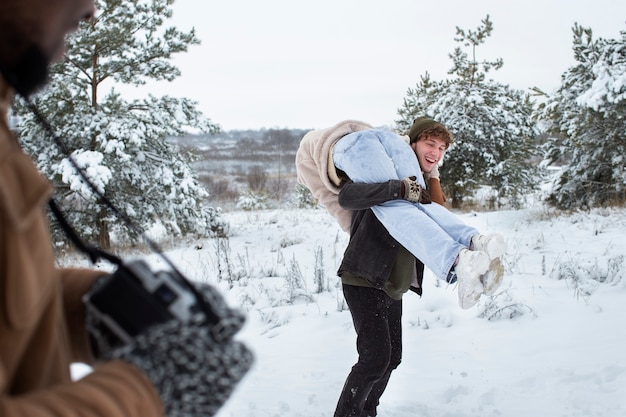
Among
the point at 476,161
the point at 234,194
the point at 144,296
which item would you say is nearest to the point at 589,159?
the point at 476,161

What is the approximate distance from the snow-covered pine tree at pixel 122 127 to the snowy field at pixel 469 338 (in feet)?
8.00

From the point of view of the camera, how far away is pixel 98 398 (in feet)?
2.53

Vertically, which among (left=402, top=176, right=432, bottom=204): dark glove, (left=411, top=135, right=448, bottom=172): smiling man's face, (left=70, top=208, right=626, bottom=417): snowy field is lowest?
(left=70, top=208, right=626, bottom=417): snowy field

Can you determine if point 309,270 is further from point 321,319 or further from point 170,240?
point 170,240

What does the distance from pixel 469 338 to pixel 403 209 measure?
2.54 metres

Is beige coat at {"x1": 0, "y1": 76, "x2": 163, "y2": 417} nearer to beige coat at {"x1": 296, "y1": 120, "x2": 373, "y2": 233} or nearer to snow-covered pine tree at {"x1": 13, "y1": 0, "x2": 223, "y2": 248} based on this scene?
beige coat at {"x1": 296, "y1": 120, "x2": 373, "y2": 233}

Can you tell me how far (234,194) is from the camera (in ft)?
110

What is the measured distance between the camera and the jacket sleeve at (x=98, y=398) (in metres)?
0.71

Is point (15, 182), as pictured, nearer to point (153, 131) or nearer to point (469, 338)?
point (469, 338)

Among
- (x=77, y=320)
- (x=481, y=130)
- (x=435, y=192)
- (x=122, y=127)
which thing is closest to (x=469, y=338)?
(x=435, y=192)

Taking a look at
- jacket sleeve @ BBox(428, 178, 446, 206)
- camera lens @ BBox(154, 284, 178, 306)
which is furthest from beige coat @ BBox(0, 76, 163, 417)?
jacket sleeve @ BBox(428, 178, 446, 206)

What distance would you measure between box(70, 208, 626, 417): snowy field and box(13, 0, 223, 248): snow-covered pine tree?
2439 millimetres

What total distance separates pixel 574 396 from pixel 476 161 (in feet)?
33.2

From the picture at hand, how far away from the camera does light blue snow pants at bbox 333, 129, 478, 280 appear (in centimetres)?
238
